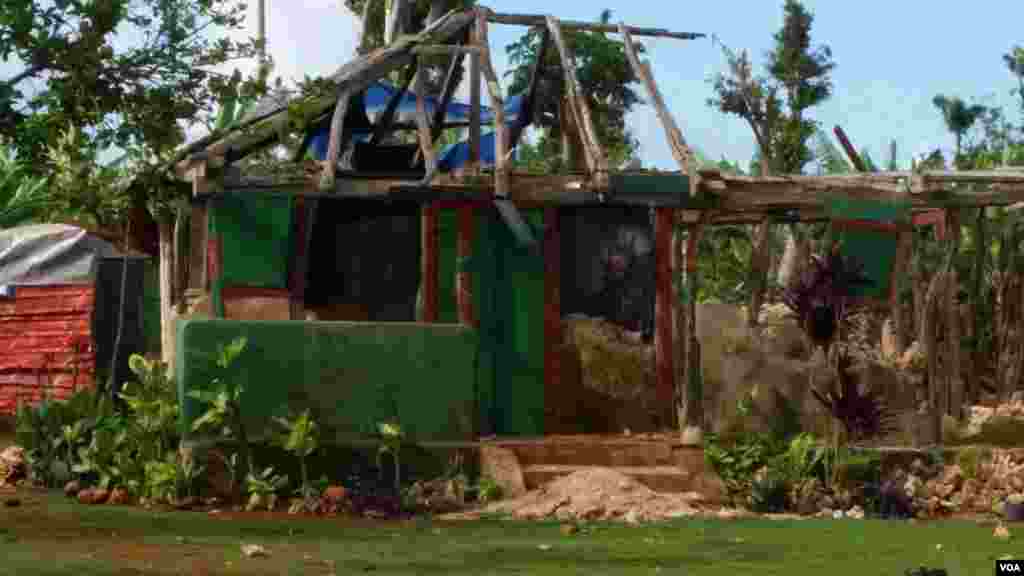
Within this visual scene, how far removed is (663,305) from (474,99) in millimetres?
2737

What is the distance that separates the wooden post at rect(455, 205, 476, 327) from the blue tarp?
51.7 inches

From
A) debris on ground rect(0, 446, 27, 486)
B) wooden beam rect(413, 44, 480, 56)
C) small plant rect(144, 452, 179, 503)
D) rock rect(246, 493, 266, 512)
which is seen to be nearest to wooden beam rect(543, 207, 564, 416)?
wooden beam rect(413, 44, 480, 56)

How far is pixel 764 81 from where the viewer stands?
32656 millimetres

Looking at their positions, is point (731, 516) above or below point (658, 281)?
below

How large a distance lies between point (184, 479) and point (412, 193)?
3.70m

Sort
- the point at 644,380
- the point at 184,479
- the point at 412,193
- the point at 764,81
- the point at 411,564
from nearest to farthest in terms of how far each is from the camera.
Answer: the point at 411,564, the point at 184,479, the point at 412,193, the point at 644,380, the point at 764,81

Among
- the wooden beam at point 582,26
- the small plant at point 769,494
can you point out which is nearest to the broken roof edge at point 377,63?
the wooden beam at point 582,26

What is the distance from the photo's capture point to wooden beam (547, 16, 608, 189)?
17.5 m

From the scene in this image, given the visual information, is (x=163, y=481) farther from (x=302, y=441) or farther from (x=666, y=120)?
(x=666, y=120)

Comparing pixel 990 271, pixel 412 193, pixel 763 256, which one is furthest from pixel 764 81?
pixel 412 193

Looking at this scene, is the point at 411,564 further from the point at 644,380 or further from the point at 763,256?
the point at 763,256

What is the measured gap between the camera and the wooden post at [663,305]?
18.5 m

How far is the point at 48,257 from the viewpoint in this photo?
21031mm

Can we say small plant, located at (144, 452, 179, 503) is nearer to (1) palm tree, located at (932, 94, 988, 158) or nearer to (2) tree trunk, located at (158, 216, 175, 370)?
(2) tree trunk, located at (158, 216, 175, 370)
